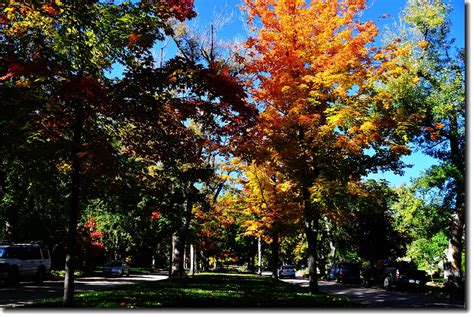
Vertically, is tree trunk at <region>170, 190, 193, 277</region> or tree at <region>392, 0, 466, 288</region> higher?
tree at <region>392, 0, 466, 288</region>

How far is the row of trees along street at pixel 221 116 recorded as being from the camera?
25.2 feet

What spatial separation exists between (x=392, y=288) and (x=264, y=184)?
1120cm

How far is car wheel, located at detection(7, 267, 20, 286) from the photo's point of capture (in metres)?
19.5

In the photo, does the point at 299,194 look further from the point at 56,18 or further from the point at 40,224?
the point at 40,224

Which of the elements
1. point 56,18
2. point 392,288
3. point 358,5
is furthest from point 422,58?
point 56,18

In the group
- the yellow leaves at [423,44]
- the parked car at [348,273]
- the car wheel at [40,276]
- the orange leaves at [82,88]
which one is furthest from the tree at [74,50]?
the parked car at [348,273]

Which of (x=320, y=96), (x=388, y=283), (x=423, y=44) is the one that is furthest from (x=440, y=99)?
(x=388, y=283)

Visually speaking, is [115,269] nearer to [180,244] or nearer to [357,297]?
[180,244]

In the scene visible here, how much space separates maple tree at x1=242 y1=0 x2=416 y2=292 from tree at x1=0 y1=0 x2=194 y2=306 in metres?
6.14

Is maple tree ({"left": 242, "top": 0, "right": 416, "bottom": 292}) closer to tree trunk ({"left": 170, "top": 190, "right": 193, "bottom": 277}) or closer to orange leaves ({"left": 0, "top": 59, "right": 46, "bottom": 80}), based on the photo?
orange leaves ({"left": 0, "top": 59, "right": 46, "bottom": 80})

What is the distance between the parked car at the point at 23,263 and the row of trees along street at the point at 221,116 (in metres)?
3.11

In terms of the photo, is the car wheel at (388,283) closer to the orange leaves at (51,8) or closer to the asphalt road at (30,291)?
the asphalt road at (30,291)

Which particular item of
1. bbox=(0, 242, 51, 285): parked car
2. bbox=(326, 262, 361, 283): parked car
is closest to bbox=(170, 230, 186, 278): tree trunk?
bbox=(0, 242, 51, 285): parked car

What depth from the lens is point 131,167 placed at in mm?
9328
